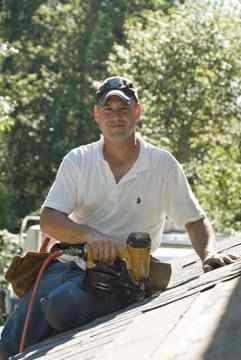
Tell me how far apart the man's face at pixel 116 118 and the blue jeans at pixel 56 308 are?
0.65 m

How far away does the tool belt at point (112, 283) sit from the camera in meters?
4.75

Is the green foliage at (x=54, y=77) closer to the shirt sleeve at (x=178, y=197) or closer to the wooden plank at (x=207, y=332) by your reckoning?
the shirt sleeve at (x=178, y=197)

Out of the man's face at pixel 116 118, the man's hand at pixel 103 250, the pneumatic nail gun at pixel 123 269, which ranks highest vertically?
the man's face at pixel 116 118

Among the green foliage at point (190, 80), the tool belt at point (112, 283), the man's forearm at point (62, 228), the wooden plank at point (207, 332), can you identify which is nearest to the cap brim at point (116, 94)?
the man's forearm at point (62, 228)

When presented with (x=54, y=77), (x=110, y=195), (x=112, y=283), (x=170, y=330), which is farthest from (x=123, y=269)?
(x=54, y=77)

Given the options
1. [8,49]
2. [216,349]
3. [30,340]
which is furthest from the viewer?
[8,49]

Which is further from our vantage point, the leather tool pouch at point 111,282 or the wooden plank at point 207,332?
the leather tool pouch at point 111,282

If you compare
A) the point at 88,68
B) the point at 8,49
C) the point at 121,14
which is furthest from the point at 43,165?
the point at 8,49

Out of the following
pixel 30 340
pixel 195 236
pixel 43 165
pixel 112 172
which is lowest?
pixel 43 165

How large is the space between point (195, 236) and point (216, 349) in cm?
290

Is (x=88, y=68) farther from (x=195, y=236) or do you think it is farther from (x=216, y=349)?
(x=216, y=349)

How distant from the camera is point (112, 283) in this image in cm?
479

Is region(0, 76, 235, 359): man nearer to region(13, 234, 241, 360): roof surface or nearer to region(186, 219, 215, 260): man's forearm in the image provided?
region(186, 219, 215, 260): man's forearm

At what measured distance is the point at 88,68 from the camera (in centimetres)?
3494
